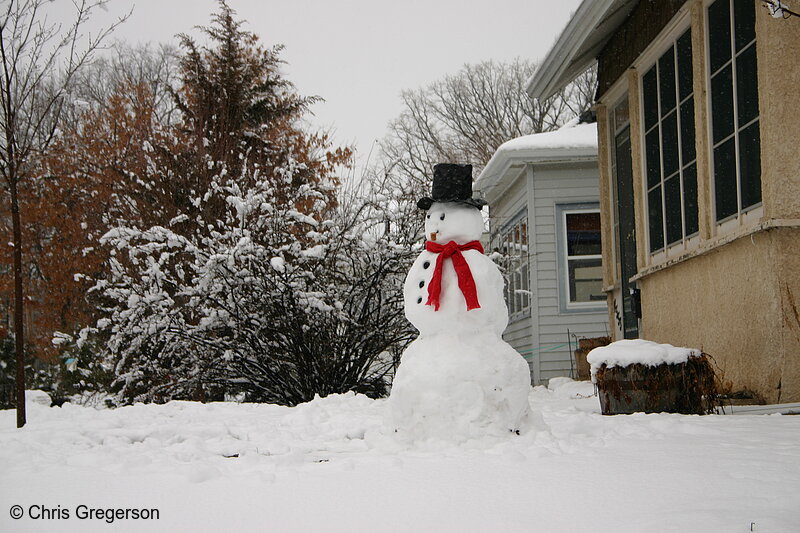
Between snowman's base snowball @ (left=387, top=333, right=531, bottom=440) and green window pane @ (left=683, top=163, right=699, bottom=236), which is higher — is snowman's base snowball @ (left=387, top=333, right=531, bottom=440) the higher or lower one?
the lower one

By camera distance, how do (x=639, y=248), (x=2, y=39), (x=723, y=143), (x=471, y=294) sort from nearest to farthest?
(x=471, y=294)
(x=2, y=39)
(x=723, y=143)
(x=639, y=248)

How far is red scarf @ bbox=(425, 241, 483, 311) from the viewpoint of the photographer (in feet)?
14.9

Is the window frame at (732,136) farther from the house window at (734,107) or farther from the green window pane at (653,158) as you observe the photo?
the green window pane at (653,158)

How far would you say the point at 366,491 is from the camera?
3121mm

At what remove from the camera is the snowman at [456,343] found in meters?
4.36

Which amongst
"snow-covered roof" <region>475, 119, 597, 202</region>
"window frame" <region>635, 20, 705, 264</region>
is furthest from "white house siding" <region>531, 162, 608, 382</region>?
"window frame" <region>635, 20, 705, 264</region>

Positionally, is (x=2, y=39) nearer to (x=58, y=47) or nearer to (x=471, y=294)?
(x=58, y=47)

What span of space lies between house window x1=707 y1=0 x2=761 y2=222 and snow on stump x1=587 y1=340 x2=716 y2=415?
1.35 meters

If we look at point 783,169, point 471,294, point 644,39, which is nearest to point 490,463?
point 471,294

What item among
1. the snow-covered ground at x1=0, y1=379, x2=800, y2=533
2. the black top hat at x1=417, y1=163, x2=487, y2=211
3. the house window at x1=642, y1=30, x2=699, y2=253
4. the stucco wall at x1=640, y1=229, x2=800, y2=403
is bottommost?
the snow-covered ground at x1=0, y1=379, x2=800, y2=533

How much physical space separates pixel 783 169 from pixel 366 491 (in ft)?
13.1

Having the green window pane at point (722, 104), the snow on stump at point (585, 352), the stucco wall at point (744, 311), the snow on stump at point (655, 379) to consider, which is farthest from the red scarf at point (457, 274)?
the snow on stump at point (585, 352)

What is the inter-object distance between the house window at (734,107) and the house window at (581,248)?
5.92 metres

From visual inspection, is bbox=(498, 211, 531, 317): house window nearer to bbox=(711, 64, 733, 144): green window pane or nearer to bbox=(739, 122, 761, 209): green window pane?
bbox=(711, 64, 733, 144): green window pane
